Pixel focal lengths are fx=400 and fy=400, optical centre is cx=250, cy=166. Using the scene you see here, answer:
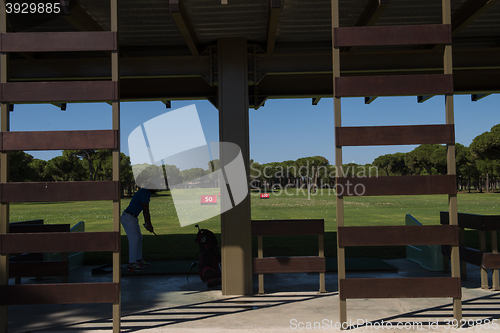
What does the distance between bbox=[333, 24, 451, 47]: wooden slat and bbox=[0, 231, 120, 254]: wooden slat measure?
3694mm

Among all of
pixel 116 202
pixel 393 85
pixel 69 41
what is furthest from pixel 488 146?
pixel 69 41

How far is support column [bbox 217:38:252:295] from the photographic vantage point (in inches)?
268

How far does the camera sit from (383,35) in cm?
500

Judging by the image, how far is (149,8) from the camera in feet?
19.7

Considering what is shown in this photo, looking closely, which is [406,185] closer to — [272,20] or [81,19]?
[272,20]

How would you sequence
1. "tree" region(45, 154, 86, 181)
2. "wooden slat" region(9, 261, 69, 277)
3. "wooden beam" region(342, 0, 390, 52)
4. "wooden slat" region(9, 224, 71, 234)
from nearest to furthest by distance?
"wooden beam" region(342, 0, 390, 52) → "wooden slat" region(9, 261, 69, 277) → "wooden slat" region(9, 224, 71, 234) → "tree" region(45, 154, 86, 181)

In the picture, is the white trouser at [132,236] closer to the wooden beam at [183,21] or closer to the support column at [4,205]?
the support column at [4,205]

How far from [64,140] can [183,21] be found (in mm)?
2382

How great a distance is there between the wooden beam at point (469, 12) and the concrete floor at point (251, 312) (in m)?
4.28

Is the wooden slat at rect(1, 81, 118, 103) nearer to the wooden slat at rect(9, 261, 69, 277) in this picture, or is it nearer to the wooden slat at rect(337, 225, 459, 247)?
the wooden slat at rect(9, 261, 69, 277)

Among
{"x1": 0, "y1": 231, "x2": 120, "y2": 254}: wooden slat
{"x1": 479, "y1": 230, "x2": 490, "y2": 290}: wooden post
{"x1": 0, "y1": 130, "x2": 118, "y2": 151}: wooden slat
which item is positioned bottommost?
{"x1": 479, "y1": 230, "x2": 490, "y2": 290}: wooden post

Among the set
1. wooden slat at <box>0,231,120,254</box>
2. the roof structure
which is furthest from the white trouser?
wooden slat at <box>0,231,120,254</box>

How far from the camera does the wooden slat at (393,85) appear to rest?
195 inches

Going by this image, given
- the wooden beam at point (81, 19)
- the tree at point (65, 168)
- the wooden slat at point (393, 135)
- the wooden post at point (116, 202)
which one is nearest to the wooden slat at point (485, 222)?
the wooden slat at point (393, 135)
